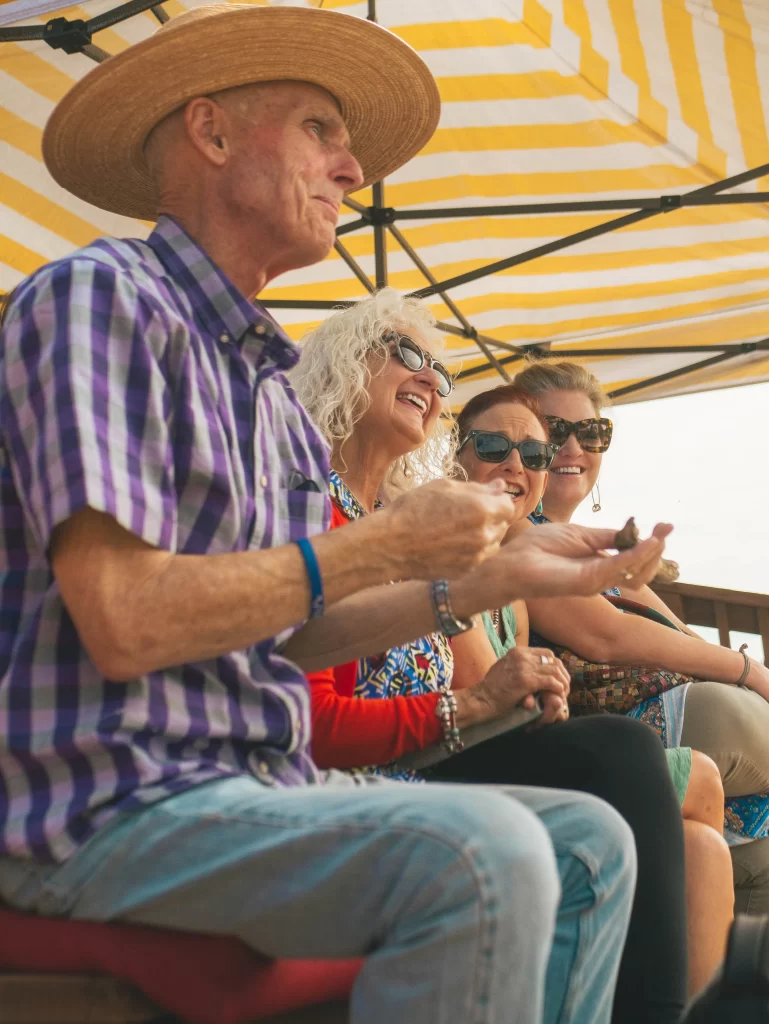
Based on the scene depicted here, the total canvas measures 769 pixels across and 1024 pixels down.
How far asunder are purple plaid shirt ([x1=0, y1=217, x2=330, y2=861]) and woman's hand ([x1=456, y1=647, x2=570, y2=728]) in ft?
2.14

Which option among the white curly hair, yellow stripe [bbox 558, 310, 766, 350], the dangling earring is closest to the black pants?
the white curly hair

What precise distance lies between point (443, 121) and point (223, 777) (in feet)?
17.6

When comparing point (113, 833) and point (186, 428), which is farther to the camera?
point (186, 428)

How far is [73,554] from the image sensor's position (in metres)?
1.29

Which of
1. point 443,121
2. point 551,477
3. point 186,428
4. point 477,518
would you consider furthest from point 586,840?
point 443,121

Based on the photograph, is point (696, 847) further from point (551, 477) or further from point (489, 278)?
point (489, 278)

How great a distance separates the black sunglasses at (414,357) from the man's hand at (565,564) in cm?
103

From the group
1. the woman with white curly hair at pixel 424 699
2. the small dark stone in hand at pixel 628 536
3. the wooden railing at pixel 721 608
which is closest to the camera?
the small dark stone in hand at pixel 628 536

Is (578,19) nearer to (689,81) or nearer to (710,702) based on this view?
(689,81)

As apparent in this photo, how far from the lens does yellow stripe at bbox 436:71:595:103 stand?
5891mm

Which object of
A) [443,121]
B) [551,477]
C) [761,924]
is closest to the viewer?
[761,924]

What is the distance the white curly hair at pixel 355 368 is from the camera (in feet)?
8.65

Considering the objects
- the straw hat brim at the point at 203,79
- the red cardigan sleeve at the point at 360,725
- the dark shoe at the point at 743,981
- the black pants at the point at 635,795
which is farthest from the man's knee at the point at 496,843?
the straw hat brim at the point at 203,79

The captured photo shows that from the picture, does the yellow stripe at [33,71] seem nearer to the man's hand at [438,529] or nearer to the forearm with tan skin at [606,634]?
the forearm with tan skin at [606,634]
